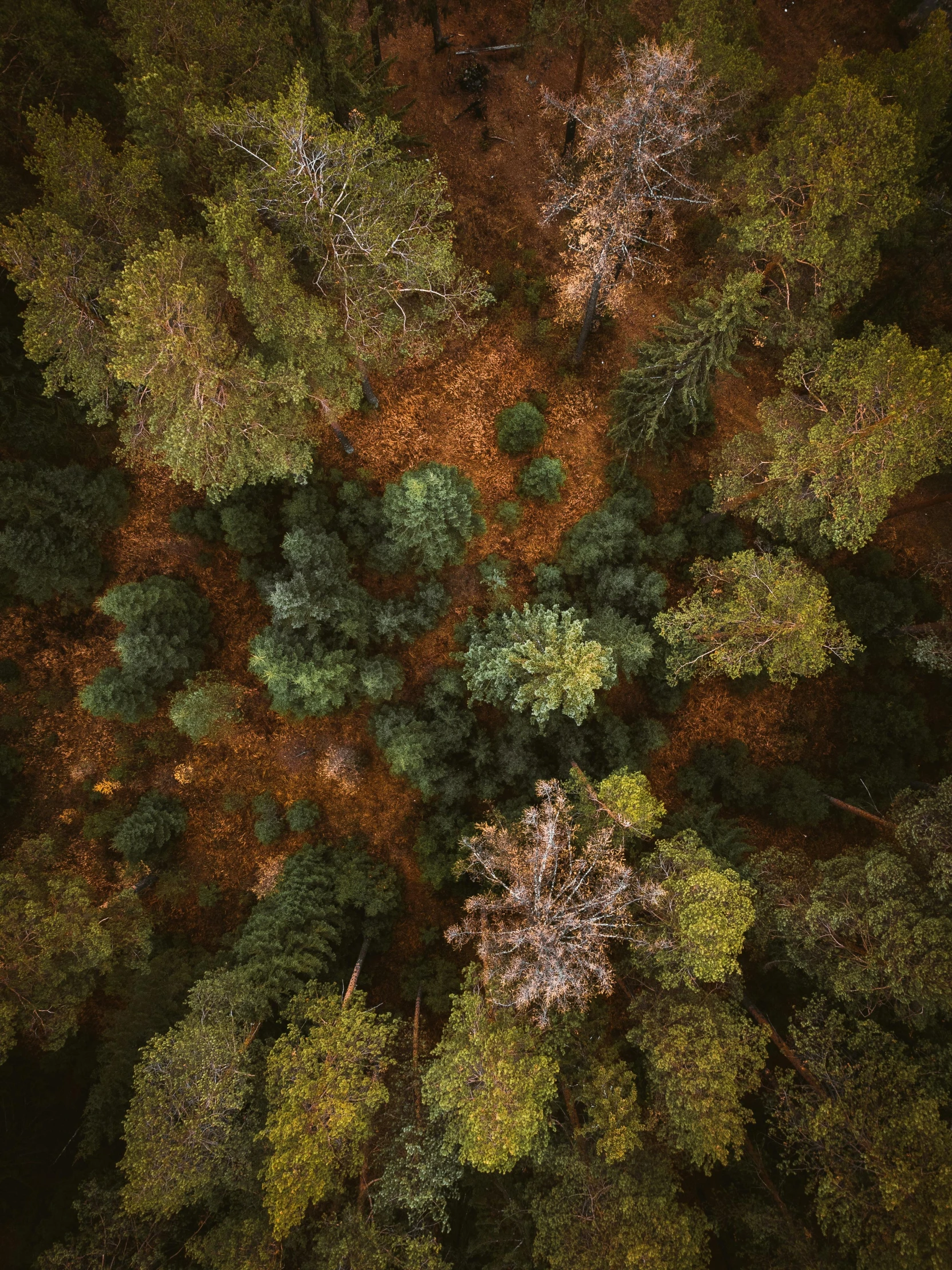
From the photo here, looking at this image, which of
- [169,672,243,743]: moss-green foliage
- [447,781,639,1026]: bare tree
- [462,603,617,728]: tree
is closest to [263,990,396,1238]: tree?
[447,781,639,1026]: bare tree

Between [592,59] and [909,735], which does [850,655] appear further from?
[592,59]

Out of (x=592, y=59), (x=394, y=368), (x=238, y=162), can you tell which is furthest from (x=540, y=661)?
(x=592, y=59)

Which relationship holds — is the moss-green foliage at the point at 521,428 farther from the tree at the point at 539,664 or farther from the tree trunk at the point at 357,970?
the tree trunk at the point at 357,970

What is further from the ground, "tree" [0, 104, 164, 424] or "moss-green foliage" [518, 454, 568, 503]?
"tree" [0, 104, 164, 424]

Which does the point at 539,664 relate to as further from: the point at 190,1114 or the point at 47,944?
the point at 47,944

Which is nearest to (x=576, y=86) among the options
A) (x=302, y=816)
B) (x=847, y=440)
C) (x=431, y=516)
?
(x=431, y=516)

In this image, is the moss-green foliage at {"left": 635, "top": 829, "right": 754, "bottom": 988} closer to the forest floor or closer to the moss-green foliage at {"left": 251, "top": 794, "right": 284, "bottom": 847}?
the forest floor
